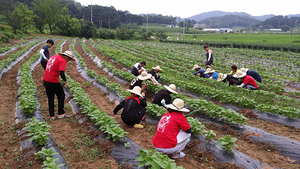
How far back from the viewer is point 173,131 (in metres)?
3.89

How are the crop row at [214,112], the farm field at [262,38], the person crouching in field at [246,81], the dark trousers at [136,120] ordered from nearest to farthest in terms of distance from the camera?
the dark trousers at [136,120], the crop row at [214,112], the person crouching in field at [246,81], the farm field at [262,38]

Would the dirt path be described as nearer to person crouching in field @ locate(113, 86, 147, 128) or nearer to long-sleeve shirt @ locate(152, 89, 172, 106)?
person crouching in field @ locate(113, 86, 147, 128)

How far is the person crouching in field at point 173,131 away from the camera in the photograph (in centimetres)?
387

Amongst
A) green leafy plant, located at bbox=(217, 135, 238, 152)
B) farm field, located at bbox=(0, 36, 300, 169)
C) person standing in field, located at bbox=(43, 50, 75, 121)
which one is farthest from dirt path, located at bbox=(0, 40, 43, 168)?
green leafy plant, located at bbox=(217, 135, 238, 152)

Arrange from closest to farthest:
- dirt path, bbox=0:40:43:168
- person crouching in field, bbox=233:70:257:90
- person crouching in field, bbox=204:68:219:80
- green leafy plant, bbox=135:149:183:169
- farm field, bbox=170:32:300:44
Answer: green leafy plant, bbox=135:149:183:169 → dirt path, bbox=0:40:43:168 → person crouching in field, bbox=233:70:257:90 → person crouching in field, bbox=204:68:219:80 → farm field, bbox=170:32:300:44

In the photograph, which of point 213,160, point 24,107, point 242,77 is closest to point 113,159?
point 213,160

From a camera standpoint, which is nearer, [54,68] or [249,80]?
[54,68]

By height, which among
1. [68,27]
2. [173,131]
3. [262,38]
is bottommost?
[173,131]

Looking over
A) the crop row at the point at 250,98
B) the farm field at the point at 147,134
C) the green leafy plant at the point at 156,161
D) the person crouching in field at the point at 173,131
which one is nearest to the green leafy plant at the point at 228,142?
the farm field at the point at 147,134

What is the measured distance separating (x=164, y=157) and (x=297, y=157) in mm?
3132

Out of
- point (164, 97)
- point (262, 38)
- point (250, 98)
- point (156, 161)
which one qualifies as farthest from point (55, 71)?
point (262, 38)

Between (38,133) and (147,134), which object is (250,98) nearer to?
(147,134)

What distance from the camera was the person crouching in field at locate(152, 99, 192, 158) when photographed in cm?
387

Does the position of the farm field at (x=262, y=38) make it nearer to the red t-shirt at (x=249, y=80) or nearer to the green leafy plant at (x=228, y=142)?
the red t-shirt at (x=249, y=80)
